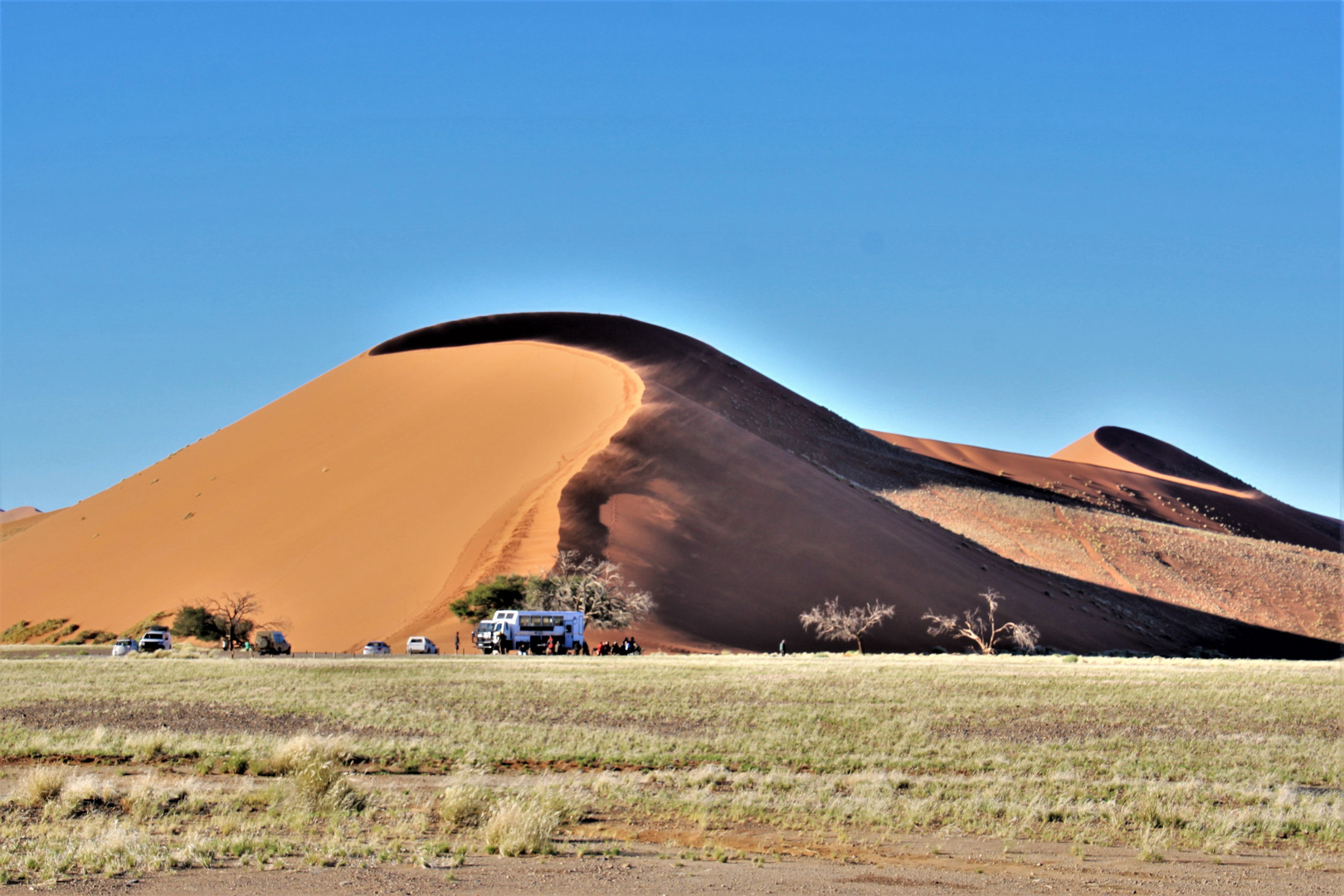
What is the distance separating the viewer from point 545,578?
4809 cm

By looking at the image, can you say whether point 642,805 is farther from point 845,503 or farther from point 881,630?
point 845,503

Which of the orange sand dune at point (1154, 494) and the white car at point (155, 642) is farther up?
the orange sand dune at point (1154, 494)

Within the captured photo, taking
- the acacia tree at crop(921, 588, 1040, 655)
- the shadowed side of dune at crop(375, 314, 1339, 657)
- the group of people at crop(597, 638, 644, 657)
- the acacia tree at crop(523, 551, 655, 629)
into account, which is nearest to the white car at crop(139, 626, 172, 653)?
the acacia tree at crop(523, 551, 655, 629)

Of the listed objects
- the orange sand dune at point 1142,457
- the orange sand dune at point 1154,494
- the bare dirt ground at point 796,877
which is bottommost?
the bare dirt ground at point 796,877

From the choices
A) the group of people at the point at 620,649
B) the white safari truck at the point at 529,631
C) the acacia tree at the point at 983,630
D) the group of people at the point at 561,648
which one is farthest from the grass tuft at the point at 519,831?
the acacia tree at the point at 983,630

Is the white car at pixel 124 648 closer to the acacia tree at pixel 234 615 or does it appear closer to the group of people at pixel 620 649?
Answer: the acacia tree at pixel 234 615

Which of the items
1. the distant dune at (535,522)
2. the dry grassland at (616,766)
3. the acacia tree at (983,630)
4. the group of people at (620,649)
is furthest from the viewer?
the acacia tree at (983,630)

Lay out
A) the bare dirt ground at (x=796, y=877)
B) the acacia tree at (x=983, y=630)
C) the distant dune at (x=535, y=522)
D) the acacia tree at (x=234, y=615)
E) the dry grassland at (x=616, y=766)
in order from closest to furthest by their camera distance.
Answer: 1. the bare dirt ground at (x=796, y=877)
2. the dry grassland at (x=616, y=766)
3. the acacia tree at (x=234, y=615)
4. the distant dune at (x=535, y=522)
5. the acacia tree at (x=983, y=630)

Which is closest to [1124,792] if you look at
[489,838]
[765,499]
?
[489,838]

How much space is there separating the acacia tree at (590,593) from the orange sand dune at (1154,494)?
2341 inches

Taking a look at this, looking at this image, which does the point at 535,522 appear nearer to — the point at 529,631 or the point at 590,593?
the point at 590,593

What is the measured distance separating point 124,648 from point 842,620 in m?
27.5

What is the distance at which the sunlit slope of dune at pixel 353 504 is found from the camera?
52469mm

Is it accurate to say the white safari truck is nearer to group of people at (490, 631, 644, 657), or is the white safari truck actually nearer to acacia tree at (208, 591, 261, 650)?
group of people at (490, 631, 644, 657)
